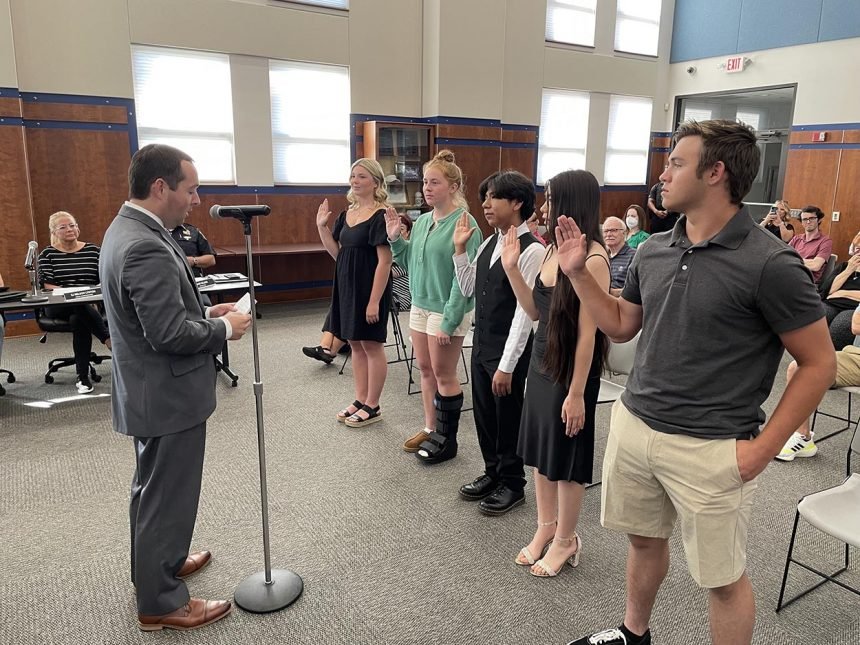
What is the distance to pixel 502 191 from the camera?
256 centimetres

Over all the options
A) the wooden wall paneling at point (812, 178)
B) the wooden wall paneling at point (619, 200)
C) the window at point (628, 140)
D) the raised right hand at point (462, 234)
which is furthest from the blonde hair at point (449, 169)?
the window at point (628, 140)

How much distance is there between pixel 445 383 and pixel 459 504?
0.63 meters

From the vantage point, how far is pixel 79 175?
6.07 metres

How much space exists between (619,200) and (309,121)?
550 cm

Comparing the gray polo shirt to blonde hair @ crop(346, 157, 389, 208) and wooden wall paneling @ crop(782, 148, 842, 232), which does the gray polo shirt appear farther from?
wooden wall paneling @ crop(782, 148, 842, 232)

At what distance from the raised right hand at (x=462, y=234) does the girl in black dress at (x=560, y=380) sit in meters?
0.39

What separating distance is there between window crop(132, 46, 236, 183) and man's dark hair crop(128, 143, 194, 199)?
191 inches

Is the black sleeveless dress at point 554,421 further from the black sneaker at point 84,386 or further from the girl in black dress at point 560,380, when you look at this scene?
the black sneaker at point 84,386

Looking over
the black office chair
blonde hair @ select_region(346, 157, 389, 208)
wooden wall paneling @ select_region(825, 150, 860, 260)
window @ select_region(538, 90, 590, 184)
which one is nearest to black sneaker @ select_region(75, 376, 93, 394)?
the black office chair

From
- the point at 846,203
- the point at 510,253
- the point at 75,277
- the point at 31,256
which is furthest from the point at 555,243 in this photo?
the point at 846,203

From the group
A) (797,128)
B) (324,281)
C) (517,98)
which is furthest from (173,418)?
(797,128)

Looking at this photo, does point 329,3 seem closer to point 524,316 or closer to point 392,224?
point 392,224

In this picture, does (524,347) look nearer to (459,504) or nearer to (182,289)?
(459,504)

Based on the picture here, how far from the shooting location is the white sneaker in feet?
11.5
